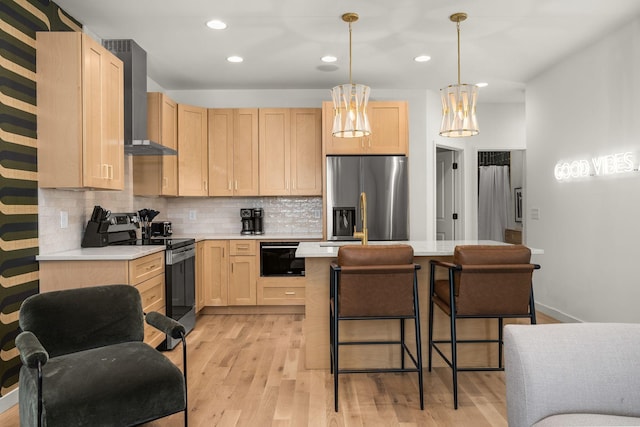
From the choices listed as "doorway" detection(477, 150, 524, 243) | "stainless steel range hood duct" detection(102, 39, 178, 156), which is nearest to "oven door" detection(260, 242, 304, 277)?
"stainless steel range hood duct" detection(102, 39, 178, 156)

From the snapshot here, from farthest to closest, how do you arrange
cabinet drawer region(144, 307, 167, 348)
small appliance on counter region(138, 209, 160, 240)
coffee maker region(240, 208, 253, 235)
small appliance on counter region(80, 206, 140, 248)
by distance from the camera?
1. coffee maker region(240, 208, 253, 235)
2. small appliance on counter region(138, 209, 160, 240)
3. small appliance on counter region(80, 206, 140, 248)
4. cabinet drawer region(144, 307, 167, 348)

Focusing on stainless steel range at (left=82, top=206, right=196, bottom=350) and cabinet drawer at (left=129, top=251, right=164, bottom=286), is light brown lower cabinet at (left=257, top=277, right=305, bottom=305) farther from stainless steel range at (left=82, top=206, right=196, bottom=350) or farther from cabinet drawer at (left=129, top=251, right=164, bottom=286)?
cabinet drawer at (left=129, top=251, right=164, bottom=286)

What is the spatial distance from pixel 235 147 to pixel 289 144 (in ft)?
2.15

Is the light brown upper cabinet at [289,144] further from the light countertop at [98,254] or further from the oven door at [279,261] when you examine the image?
the light countertop at [98,254]

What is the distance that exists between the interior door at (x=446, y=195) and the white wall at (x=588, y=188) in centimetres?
121

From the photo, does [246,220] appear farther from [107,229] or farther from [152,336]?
[152,336]

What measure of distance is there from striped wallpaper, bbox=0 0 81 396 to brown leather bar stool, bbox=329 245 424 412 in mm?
2042

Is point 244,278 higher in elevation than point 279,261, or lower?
lower

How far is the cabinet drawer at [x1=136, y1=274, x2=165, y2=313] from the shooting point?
11.1 ft

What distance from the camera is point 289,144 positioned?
5.33 metres

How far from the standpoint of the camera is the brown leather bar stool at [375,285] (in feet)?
8.66

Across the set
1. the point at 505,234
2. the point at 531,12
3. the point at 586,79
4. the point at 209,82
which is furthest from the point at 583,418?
the point at 505,234

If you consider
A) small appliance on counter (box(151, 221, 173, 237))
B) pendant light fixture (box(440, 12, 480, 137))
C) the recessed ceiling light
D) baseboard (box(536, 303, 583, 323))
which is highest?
the recessed ceiling light

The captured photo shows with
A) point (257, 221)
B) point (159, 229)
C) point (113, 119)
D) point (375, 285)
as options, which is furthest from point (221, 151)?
point (375, 285)
